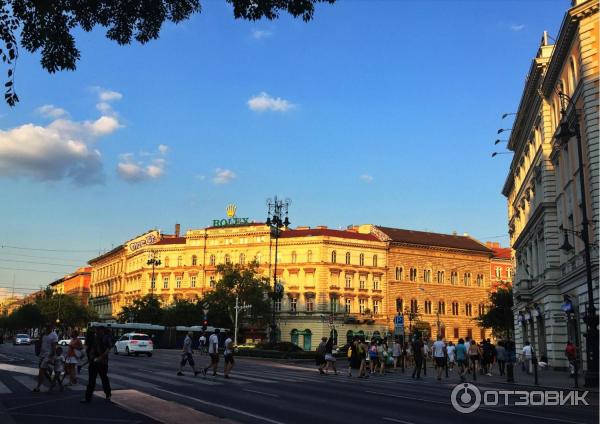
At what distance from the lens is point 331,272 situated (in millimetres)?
81250

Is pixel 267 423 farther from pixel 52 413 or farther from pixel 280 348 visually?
pixel 280 348

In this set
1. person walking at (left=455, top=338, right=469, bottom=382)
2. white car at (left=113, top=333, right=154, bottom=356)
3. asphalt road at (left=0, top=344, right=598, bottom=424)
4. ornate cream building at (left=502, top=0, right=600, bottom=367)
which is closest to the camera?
asphalt road at (left=0, top=344, right=598, bottom=424)

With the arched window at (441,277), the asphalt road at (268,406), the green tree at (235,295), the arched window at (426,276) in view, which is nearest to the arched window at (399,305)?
the arched window at (426,276)

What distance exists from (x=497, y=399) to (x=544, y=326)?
2609 cm

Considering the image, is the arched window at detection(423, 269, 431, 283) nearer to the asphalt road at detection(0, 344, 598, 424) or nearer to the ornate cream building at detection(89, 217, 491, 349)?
the ornate cream building at detection(89, 217, 491, 349)

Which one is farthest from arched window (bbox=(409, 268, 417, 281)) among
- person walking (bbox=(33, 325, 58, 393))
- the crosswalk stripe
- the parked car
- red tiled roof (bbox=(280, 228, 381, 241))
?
the crosswalk stripe

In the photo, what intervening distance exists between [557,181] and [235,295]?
153 ft

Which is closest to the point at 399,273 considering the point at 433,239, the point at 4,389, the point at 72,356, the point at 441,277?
the point at 441,277

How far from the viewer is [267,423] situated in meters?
10.5

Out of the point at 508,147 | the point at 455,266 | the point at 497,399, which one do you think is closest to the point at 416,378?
the point at 497,399

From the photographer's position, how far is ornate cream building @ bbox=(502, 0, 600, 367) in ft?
94.0

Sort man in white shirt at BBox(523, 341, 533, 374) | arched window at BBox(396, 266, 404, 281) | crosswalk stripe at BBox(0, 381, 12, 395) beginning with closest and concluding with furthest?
crosswalk stripe at BBox(0, 381, 12, 395) → man in white shirt at BBox(523, 341, 533, 374) → arched window at BBox(396, 266, 404, 281)

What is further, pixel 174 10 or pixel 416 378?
pixel 416 378

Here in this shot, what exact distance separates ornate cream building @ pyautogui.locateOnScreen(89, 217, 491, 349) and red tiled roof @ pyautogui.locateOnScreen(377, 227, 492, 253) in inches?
9.2
